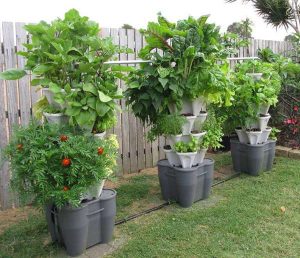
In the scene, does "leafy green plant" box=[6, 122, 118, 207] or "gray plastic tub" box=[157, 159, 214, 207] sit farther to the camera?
"gray plastic tub" box=[157, 159, 214, 207]

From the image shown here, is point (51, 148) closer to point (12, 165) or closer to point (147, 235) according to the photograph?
point (12, 165)

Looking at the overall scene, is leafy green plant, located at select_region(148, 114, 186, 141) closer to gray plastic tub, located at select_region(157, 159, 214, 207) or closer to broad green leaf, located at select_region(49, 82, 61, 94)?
gray plastic tub, located at select_region(157, 159, 214, 207)

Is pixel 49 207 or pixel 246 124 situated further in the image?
pixel 246 124

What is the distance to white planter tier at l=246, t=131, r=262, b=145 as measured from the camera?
13.5 ft

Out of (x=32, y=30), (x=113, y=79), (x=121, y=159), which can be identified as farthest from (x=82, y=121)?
(x=121, y=159)

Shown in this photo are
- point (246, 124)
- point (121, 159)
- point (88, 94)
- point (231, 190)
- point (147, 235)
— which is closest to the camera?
point (88, 94)

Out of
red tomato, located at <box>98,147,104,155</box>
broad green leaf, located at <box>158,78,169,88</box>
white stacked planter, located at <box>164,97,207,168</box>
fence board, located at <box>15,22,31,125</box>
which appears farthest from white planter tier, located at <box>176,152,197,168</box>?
fence board, located at <box>15,22,31,125</box>

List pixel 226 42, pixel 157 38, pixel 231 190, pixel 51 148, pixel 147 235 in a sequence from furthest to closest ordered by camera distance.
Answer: pixel 226 42, pixel 231 190, pixel 157 38, pixel 147 235, pixel 51 148

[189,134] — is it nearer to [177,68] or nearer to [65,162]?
[177,68]

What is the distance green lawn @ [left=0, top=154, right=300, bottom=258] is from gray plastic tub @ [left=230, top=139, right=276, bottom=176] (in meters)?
0.36

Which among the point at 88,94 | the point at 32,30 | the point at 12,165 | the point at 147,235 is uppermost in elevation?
the point at 32,30

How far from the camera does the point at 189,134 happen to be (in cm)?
330

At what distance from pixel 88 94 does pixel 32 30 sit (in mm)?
570

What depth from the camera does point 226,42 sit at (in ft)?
15.7
